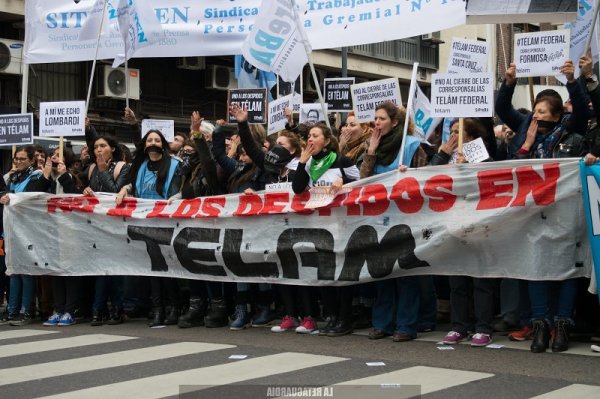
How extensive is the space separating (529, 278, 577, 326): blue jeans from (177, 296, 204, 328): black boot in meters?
3.38

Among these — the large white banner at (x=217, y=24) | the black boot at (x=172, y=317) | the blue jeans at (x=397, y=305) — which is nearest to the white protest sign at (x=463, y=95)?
the large white banner at (x=217, y=24)

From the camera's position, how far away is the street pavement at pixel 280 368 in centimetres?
638

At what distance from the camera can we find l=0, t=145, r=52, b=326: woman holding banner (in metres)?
10.9

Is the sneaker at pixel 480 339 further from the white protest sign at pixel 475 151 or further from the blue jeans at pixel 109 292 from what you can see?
the blue jeans at pixel 109 292

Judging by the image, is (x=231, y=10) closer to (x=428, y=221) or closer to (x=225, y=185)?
(x=225, y=185)

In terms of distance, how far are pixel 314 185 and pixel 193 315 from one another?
180 centimetres

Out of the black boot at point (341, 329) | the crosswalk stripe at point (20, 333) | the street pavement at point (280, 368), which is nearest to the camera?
the street pavement at point (280, 368)

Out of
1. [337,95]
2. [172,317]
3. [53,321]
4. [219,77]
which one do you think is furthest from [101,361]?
[219,77]

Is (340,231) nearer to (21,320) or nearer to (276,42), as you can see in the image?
(276,42)

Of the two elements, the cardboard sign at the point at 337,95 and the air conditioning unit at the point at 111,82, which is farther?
the air conditioning unit at the point at 111,82

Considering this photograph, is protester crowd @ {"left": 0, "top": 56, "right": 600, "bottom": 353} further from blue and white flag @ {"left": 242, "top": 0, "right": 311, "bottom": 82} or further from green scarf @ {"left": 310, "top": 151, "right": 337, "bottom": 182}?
blue and white flag @ {"left": 242, "top": 0, "right": 311, "bottom": 82}

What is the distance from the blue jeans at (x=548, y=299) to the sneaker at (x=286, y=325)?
2.32m

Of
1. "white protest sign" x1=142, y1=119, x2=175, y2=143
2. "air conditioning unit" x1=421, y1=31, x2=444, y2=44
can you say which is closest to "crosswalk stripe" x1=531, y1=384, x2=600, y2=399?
"white protest sign" x1=142, y1=119, x2=175, y2=143

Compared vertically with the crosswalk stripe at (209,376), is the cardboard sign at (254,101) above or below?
above
